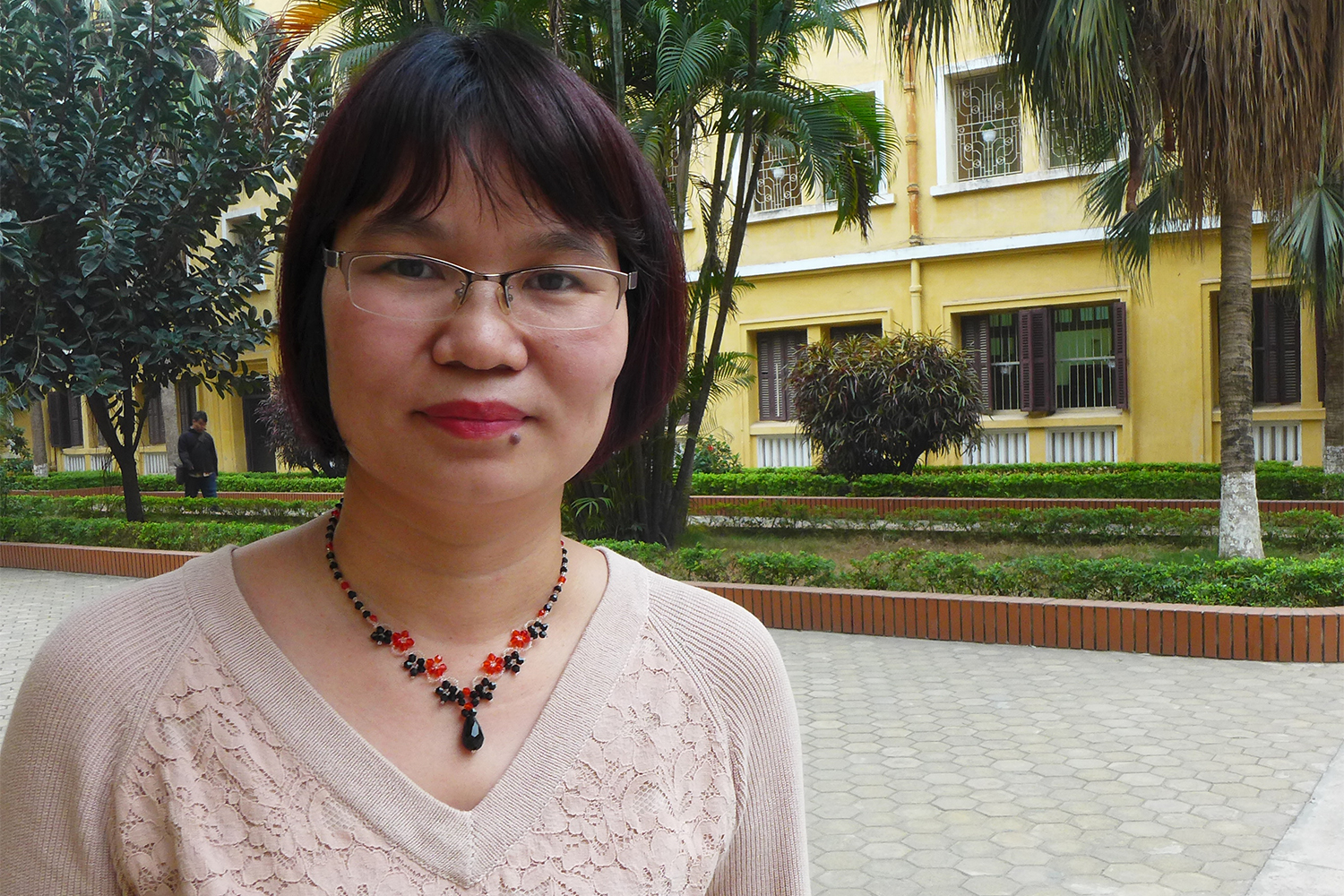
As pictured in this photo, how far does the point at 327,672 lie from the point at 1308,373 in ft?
56.8

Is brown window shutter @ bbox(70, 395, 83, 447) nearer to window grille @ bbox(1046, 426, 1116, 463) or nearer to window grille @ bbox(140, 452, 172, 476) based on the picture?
window grille @ bbox(140, 452, 172, 476)

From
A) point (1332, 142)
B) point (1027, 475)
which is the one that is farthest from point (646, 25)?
point (1027, 475)

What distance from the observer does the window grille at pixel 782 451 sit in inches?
766

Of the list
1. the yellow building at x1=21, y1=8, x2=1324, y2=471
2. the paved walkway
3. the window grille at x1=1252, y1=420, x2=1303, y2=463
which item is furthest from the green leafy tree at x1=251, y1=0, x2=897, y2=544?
the window grille at x1=1252, y1=420, x2=1303, y2=463

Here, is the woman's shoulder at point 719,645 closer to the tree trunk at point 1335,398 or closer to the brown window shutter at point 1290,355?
the tree trunk at point 1335,398

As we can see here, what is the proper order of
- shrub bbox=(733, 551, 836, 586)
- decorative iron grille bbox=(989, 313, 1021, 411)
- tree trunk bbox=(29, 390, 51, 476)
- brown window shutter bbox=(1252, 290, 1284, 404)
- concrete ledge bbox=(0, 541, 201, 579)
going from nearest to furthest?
shrub bbox=(733, 551, 836, 586)
concrete ledge bbox=(0, 541, 201, 579)
brown window shutter bbox=(1252, 290, 1284, 404)
decorative iron grille bbox=(989, 313, 1021, 411)
tree trunk bbox=(29, 390, 51, 476)

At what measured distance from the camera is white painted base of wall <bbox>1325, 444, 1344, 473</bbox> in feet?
45.1

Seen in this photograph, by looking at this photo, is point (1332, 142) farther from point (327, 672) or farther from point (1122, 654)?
point (327, 672)

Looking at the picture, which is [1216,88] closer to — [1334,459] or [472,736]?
[472,736]

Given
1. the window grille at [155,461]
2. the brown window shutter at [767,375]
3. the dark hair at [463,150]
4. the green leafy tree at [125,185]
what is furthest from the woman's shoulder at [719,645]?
the window grille at [155,461]

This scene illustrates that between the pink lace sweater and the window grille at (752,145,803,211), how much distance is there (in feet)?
60.6

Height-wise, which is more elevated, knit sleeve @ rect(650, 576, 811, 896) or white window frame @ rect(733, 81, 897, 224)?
white window frame @ rect(733, 81, 897, 224)

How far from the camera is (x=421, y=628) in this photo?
1.16 m

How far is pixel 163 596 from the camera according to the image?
3.65 feet
